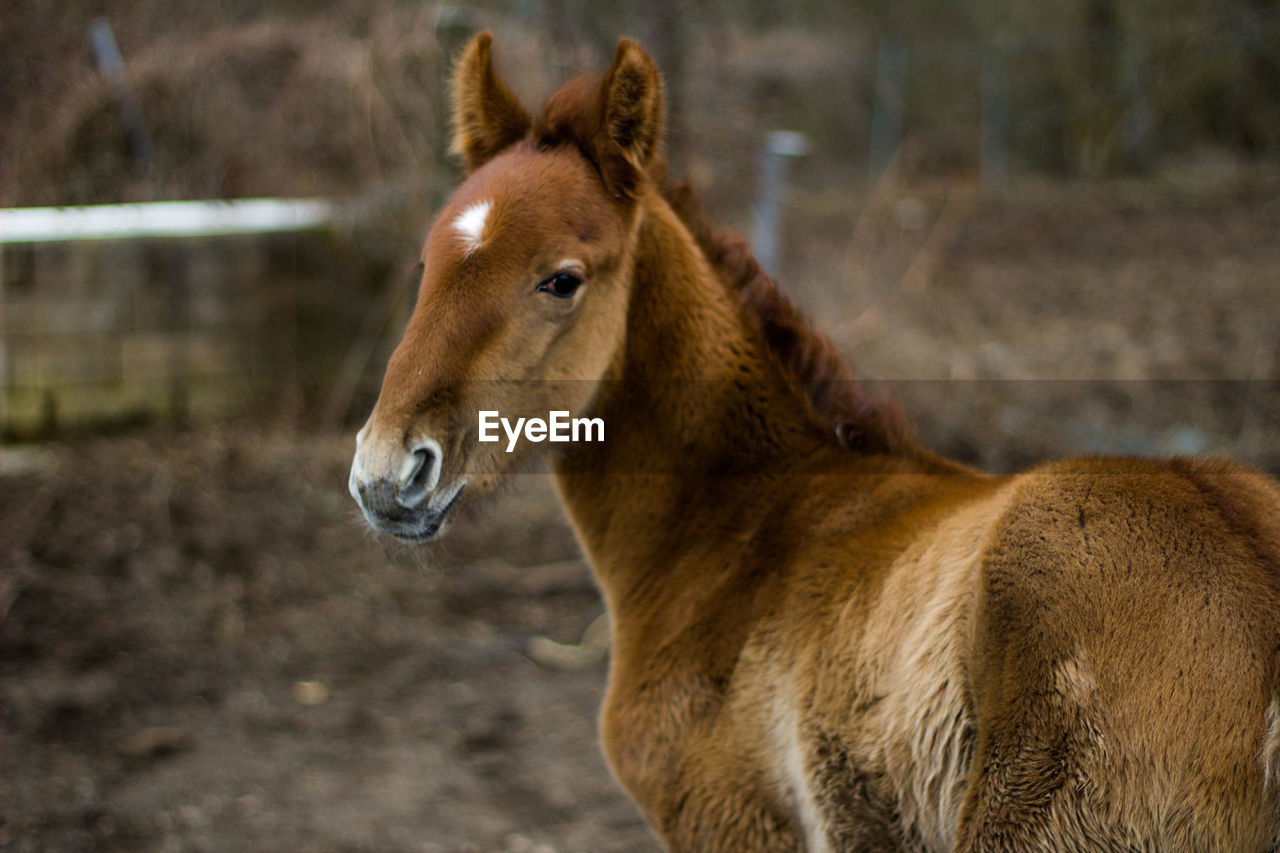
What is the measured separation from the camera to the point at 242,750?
3.97 m

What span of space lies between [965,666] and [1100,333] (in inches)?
290

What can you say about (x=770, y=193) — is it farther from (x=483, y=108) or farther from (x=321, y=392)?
(x=483, y=108)

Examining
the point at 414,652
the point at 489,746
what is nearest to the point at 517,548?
the point at 414,652

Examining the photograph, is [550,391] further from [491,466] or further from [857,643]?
[857,643]

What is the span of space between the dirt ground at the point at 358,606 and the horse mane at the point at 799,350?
924 mm

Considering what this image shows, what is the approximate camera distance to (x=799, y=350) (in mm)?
2639

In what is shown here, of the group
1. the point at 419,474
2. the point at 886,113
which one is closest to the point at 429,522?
the point at 419,474

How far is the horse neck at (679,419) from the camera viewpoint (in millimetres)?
2561

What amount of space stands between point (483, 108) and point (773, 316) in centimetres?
98

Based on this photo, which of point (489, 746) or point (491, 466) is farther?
point (489, 746)

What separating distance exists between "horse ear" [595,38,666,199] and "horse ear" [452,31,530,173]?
1.20 feet

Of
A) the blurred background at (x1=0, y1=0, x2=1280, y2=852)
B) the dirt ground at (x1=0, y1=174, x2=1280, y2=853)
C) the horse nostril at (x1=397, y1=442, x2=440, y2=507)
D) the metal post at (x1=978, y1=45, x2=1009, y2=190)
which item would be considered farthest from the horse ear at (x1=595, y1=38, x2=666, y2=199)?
the metal post at (x1=978, y1=45, x2=1009, y2=190)

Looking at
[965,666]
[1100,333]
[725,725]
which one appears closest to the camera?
[965,666]

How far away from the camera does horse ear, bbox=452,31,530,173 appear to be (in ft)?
8.60
